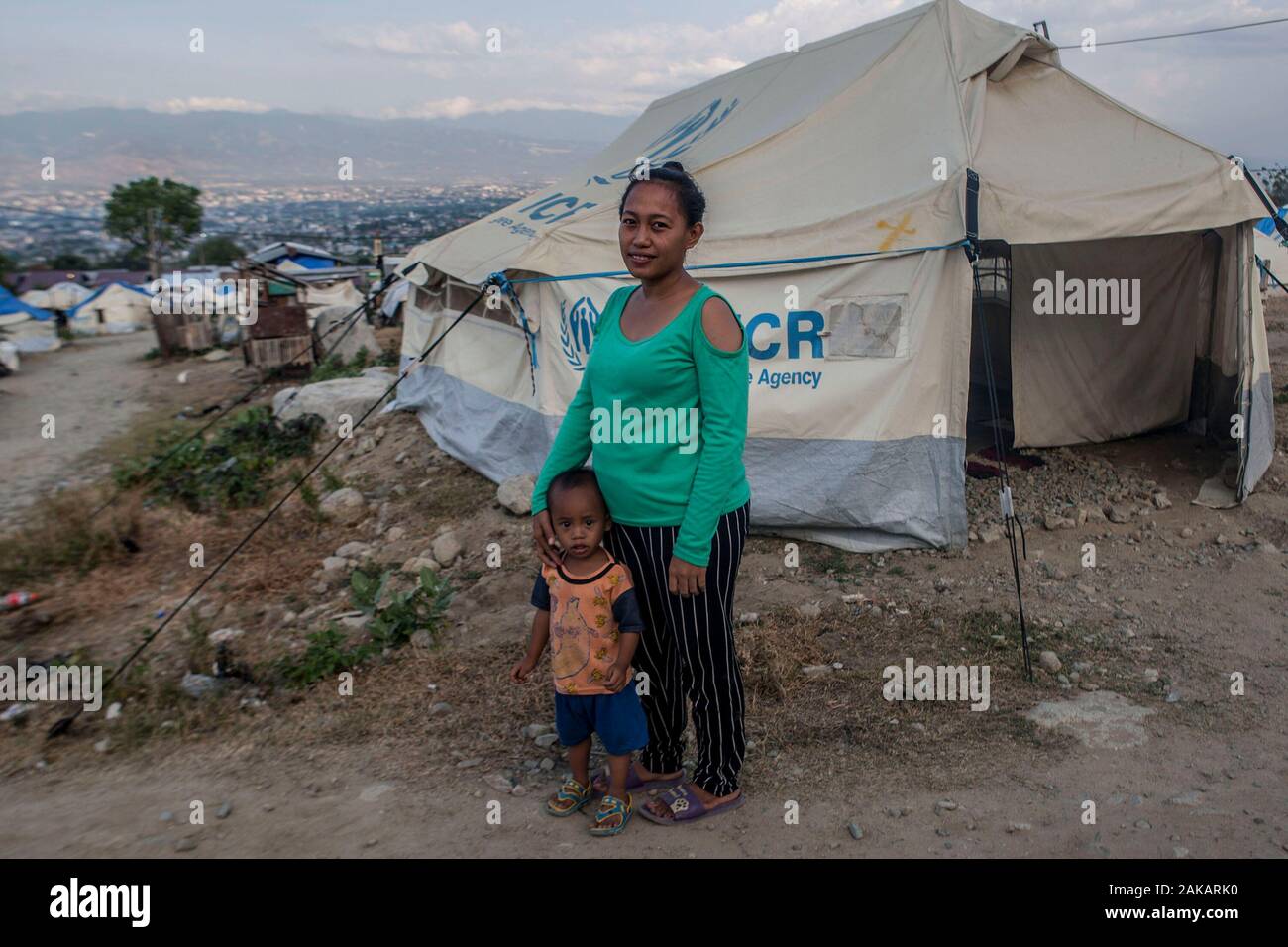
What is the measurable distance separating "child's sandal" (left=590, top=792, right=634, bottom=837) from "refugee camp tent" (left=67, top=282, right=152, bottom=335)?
→ 73.4 ft

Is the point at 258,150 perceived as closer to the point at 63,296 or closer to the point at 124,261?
the point at 124,261

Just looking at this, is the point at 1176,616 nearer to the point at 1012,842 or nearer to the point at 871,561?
the point at 871,561

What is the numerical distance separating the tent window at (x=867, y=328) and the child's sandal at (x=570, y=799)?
3107 millimetres

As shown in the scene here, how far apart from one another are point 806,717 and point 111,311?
2360cm

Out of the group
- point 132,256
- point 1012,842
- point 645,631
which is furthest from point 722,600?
point 132,256

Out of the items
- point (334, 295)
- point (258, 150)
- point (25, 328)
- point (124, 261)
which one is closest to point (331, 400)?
point (334, 295)

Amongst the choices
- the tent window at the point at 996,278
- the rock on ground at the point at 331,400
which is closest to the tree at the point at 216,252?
the rock on ground at the point at 331,400

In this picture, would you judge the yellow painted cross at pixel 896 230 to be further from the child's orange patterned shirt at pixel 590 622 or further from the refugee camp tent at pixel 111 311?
the refugee camp tent at pixel 111 311

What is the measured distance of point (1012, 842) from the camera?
2.47m

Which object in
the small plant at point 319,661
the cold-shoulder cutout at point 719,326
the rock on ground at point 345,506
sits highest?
the cold-shoulder cutout at point 719,326

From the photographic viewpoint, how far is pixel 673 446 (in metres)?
2.21

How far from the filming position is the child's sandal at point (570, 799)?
8.68 feet

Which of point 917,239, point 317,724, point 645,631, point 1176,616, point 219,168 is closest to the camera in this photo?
point 645,631

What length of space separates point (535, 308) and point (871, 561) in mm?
2853
